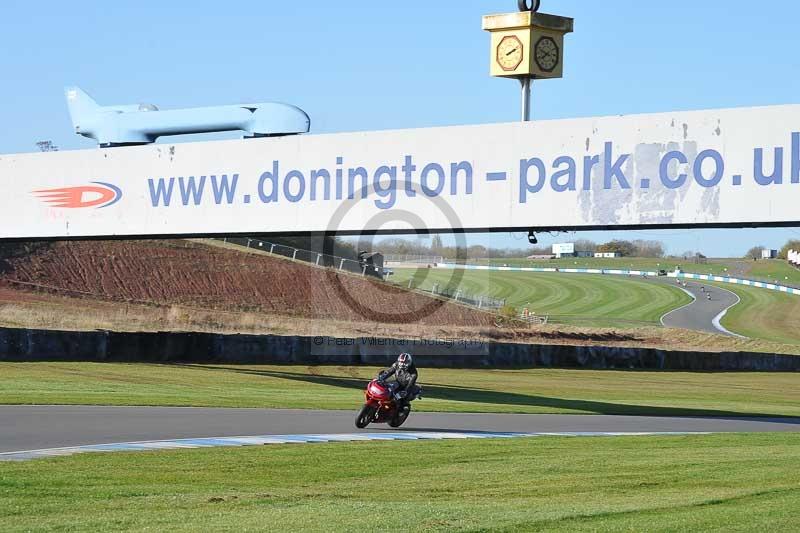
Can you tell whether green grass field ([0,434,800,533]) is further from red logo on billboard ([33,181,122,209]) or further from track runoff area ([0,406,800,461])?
red logo on billboard ([33,181,122,209])

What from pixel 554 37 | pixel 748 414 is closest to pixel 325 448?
pixel 554 37

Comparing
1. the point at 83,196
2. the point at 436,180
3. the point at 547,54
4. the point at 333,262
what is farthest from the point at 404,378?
the point at 333,262

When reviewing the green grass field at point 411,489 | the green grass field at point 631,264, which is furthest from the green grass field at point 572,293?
the green grass field at point 411,489

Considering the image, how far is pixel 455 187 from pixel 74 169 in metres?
10.7

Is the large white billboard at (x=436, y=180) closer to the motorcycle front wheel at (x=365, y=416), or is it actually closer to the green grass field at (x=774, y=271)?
the motorcycle front wheel at (x=365, y=416)

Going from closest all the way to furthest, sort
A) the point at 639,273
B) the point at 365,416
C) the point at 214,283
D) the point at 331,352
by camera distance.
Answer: the point at 365,416
the point at 331,352
the point at 214,283
the point at 639,273

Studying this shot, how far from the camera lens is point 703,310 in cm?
9775

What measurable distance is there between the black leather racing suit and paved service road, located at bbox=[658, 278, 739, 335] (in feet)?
207

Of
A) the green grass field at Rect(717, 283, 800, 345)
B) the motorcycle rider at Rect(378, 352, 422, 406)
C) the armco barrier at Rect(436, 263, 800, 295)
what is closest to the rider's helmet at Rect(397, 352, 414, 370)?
the motorcycle rider at Rect(378, 352, 422, 406)

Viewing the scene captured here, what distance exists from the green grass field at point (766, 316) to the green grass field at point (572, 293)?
18.0 feet

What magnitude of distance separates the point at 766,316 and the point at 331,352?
186ft

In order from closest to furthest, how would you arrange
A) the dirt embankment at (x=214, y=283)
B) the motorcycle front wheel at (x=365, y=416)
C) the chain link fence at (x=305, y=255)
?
the motorcycle front wheel at (x=365, y=416), the dirt embankment at (x=214, y=283), the chain link fence at (x=305, y=255)

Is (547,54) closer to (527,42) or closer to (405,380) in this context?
(527,42)

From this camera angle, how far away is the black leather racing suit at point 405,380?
68.4ft
